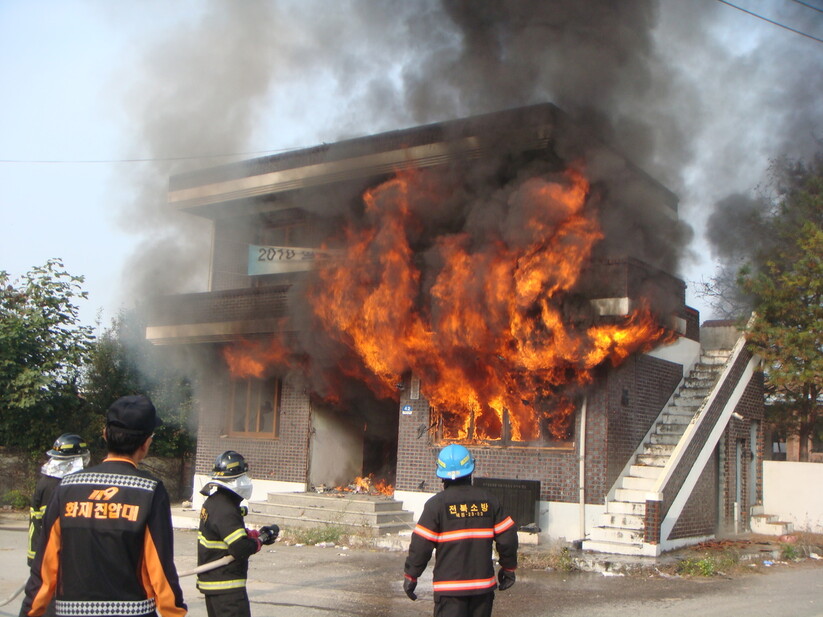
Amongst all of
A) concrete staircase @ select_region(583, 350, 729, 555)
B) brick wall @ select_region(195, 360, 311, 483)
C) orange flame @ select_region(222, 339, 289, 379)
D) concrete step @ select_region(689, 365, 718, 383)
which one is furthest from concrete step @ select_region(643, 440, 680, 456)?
orange flame @ select_region(222, 339, 289, 379)

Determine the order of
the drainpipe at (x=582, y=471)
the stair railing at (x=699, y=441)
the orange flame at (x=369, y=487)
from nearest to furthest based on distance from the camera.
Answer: the stair railing at (x=699, y=441) → the drainpipe at (x=582, y=471) → the orange flame at (x=369, y=487)

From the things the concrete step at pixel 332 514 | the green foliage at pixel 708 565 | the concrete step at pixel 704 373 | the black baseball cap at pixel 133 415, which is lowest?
the green foliage at pixel 708 565

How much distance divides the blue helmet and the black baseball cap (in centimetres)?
211

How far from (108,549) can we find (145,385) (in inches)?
753

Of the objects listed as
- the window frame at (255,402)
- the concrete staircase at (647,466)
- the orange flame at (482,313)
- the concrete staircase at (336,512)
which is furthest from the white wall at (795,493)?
the window frame at (255,402)

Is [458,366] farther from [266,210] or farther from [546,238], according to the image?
[266,210]

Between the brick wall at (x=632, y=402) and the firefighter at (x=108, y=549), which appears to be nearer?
the firefighter at (x=108, y=549)

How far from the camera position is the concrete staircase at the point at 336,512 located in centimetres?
1337

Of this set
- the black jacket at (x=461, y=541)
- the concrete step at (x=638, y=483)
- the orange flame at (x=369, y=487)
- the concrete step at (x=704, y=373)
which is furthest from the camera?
Result: the orange flame at (x=369, y=487)

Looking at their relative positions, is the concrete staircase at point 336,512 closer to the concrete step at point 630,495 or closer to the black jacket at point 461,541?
the concrete step at point 630,495

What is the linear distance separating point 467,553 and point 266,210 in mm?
13439

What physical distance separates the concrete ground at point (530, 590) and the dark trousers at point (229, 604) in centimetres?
291

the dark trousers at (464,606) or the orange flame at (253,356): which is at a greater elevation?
the orange flame at (253,356)

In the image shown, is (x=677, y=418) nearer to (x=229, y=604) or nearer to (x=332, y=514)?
(x=332, y=514)
